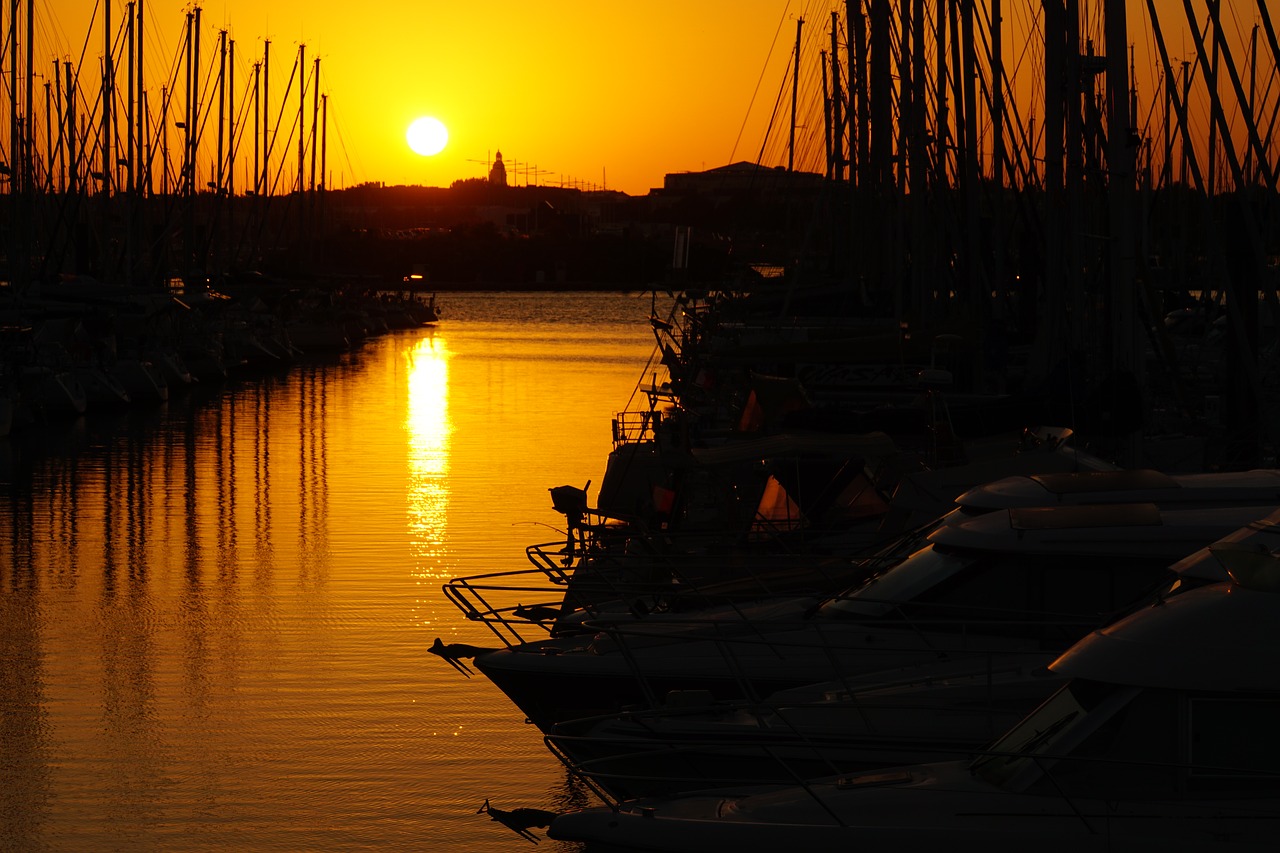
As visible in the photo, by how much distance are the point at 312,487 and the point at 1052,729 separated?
2556 cm

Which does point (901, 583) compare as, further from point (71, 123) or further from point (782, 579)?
point (71, 123)

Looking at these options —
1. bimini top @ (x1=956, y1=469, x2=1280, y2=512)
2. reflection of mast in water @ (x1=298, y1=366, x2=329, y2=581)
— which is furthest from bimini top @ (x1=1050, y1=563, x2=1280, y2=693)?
reflection of mast in water @ (x1=298, y1=366, x2=329, y2=581)

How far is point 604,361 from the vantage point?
7300 cm

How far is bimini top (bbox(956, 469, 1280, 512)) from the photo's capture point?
11.1 meters

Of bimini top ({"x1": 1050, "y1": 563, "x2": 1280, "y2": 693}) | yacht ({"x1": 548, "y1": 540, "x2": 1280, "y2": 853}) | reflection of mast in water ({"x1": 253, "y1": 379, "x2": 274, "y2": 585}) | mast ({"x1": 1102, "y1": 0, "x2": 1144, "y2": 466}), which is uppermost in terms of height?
mast ({"x1": 1102, "y1": 0, "x2": 1144, "y2": 466})

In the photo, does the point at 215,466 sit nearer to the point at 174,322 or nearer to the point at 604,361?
the point at 174,322

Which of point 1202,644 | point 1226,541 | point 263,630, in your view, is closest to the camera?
point 1202,644

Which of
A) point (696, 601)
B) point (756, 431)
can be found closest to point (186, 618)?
point (756, 431)

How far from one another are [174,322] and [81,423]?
52.5 feet

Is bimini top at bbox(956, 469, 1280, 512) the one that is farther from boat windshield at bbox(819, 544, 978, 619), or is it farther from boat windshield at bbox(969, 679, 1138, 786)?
boat windshield at bbox(969, 679, 1138, 786)

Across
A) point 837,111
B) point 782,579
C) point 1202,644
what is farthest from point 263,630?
point 837,111

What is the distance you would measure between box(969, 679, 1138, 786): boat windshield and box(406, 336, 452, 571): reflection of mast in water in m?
16.5

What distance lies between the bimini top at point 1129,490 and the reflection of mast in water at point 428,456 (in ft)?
43.8

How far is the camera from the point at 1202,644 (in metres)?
7.14
